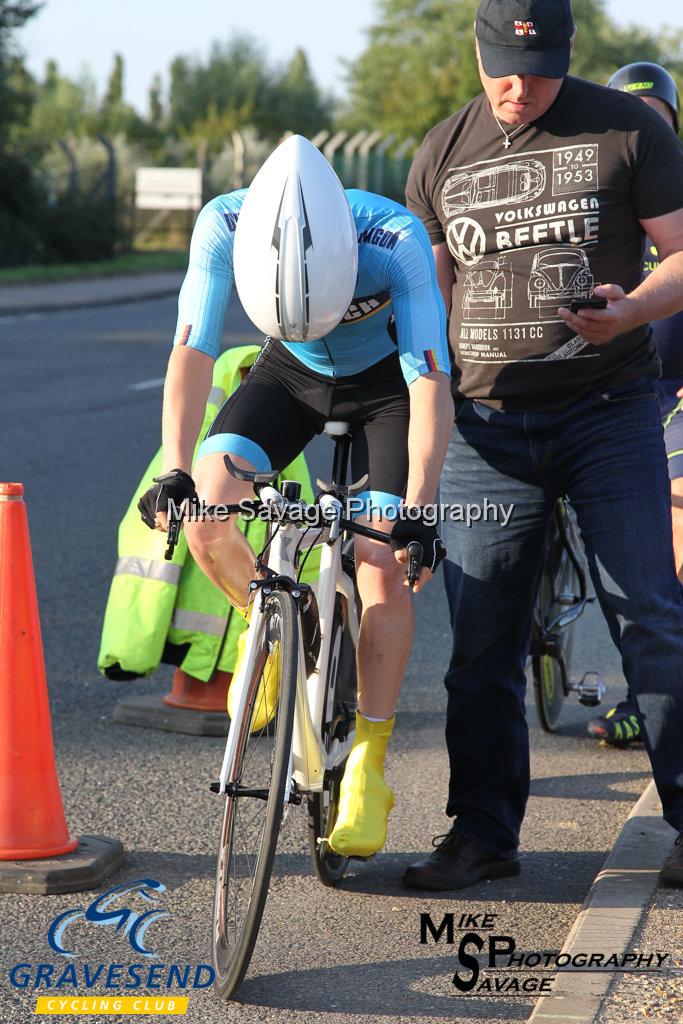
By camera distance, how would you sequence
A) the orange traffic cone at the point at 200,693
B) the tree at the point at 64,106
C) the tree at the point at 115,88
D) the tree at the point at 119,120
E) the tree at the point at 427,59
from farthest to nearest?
the tree at the point at 115,88
the tree at the point at 64,106
the tree at the point at 119,120
the tree at the point at 427,59
the orange traffic cone at the point at 200,693

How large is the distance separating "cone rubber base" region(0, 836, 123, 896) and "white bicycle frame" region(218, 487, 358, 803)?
2.24 ft

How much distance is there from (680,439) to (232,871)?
2.25 meters

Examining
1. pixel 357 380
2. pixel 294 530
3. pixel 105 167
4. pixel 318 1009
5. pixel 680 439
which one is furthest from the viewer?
pixel 105 167

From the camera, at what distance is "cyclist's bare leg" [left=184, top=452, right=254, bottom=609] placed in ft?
12.2

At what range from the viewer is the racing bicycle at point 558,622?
17.9ft

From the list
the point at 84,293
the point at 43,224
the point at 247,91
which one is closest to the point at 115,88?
the point at 247,91

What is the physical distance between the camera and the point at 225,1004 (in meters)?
3.31

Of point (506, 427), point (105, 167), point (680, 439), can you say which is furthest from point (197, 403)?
point (105, 167)

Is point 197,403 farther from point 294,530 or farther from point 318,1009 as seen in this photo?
point 318,1009

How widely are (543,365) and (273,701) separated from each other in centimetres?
119

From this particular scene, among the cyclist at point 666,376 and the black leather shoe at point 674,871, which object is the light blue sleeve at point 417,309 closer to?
the cyclist at point 666,376

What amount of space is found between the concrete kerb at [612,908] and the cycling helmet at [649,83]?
7.76ft

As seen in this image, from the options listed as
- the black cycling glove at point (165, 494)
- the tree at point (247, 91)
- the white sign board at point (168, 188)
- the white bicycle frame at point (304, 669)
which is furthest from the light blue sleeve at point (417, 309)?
the tree at point (247, 91)

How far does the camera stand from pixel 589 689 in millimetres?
5539
